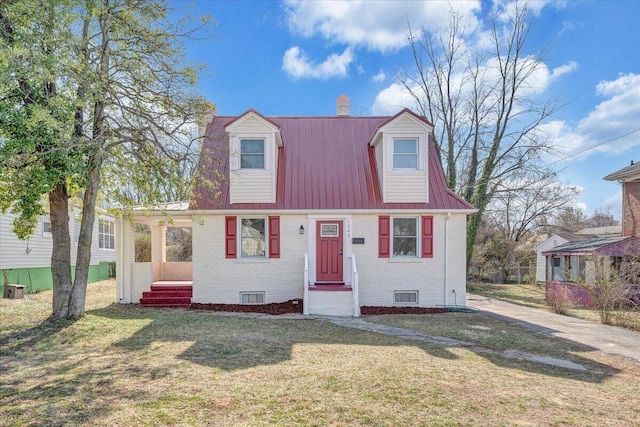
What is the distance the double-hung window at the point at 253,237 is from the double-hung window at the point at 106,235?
12169 mm

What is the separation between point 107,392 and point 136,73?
7012 millimetres

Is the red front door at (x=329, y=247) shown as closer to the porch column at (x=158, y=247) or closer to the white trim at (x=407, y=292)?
the white trim at (x=407, y=292)

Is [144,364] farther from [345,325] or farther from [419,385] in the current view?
[345,325]

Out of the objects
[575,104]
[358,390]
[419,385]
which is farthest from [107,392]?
[575,104]

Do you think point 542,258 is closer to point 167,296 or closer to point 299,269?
point 299,269

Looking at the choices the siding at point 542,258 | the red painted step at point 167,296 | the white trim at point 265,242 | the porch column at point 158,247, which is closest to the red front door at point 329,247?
the white trim at point 265,242

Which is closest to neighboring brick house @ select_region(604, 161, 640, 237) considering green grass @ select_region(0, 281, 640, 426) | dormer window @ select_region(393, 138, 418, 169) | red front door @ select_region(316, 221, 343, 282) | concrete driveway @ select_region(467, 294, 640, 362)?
concrete driveway @ select_region(467, 294, 640, 362)

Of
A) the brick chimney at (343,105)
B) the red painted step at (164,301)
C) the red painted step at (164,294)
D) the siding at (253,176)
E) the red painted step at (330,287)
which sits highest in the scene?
the brick chimney at (343,105)

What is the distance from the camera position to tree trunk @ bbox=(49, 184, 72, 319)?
8.49 meters

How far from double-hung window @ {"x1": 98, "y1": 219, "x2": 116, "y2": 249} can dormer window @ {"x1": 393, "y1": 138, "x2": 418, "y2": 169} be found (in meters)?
16.1

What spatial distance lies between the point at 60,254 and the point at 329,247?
7010 millimetres

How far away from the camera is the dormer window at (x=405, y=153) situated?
1210 centimetres

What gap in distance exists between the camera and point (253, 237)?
1205 cm

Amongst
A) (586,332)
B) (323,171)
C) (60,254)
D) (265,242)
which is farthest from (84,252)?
(586,332)
